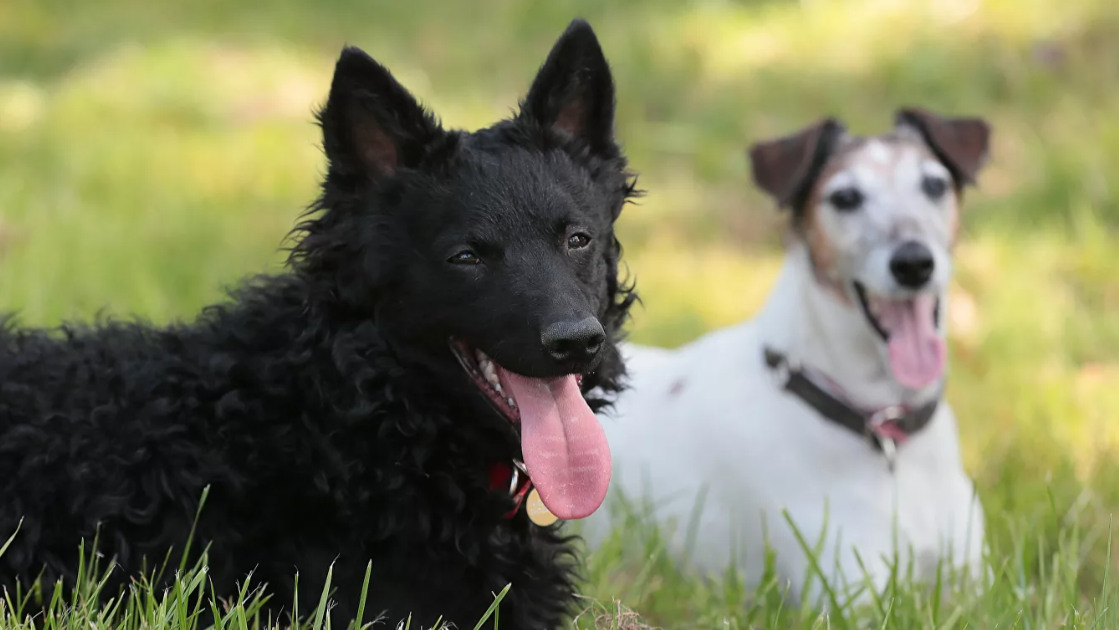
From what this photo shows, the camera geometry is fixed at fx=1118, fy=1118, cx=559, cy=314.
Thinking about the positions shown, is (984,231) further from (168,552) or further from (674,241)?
(168,552)

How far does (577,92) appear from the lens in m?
2.96

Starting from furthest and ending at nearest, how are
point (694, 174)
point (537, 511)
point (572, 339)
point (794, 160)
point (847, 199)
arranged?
1. point (694, 174)
2. point (794, 160)
3. point (847, 199)
4. point (537, 511)
5. point (572, 339)

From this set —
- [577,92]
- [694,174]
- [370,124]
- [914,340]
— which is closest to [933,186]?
[914,340]

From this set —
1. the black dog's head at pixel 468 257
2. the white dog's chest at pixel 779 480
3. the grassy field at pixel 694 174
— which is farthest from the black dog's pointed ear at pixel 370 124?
the white dog's chest at pixel 779 480

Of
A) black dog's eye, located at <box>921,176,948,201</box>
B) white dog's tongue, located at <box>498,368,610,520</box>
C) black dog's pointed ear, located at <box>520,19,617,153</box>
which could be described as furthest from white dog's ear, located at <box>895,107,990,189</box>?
white dog's tongue, located at <box>498,368,610,520</box>

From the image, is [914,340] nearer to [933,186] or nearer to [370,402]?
[933,186]

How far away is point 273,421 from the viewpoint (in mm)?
2707

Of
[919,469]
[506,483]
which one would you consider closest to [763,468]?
[919,469]

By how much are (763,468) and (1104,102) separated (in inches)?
256

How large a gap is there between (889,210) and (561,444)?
7.64ft

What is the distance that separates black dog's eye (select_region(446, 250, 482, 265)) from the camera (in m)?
2.67

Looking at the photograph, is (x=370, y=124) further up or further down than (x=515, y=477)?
further up

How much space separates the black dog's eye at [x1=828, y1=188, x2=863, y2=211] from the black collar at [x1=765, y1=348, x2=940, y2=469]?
0.77 meters

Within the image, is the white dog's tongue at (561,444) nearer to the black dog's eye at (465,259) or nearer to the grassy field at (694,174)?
the black dog's eye at (465,259)
